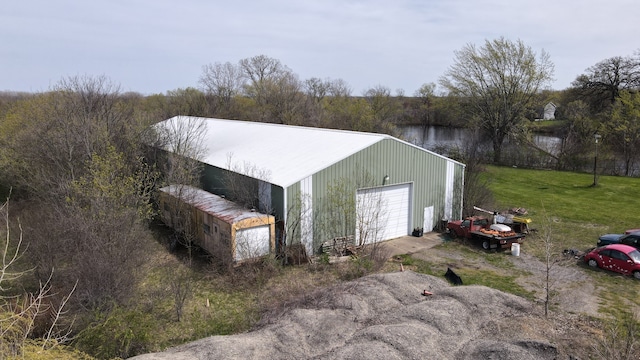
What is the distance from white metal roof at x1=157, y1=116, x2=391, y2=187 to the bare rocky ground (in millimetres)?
5749

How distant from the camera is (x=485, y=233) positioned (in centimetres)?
1792

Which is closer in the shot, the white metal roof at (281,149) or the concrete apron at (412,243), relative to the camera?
the white metal roof at (281,149)

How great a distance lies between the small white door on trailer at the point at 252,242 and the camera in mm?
14859

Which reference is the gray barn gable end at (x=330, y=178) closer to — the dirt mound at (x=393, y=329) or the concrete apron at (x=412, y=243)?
Result: the concrete apron at (x=412, y=243)

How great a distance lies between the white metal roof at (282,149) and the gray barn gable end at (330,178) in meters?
0.05

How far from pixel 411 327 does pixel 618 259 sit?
32.5 feet

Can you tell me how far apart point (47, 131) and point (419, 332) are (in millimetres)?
18776

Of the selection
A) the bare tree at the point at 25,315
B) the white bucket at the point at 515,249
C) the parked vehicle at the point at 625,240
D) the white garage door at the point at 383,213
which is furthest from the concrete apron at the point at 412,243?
the bare tree at the point at 25,315

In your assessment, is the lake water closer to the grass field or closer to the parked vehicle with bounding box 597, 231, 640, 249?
the grass field

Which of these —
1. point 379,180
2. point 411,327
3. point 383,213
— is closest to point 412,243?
point 383,213

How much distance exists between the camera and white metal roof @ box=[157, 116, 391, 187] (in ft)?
56.2

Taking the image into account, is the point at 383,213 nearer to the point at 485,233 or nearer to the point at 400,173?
the point at 400,173

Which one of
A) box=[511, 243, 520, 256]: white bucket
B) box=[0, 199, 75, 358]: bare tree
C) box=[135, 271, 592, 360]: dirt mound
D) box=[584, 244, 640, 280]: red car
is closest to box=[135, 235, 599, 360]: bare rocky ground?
box=[135, 271, 592, 360]: dirt mound

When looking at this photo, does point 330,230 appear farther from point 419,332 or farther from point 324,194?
point 419,332
